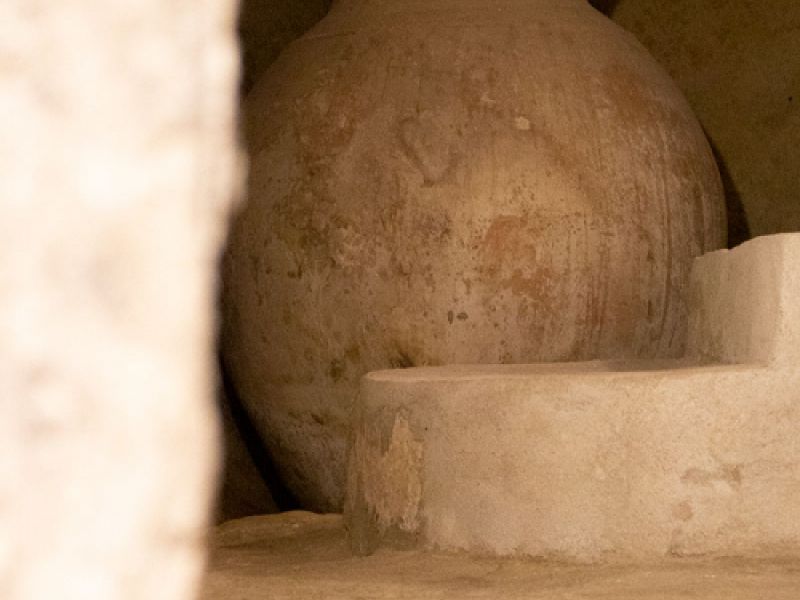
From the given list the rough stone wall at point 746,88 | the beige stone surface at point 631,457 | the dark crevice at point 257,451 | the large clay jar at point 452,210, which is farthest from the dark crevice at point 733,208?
the beige stone surface at point 631,457

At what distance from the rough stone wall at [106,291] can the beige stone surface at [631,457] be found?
2.35 metres

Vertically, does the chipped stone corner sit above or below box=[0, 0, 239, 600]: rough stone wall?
below

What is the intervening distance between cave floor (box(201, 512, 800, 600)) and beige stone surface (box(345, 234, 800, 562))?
0.26 ft

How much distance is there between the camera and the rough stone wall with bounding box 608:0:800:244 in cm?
629

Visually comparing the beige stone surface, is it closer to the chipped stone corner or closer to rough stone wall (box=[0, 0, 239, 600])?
the chipped stone corner

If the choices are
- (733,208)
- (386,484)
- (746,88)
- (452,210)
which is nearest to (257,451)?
(452,210)

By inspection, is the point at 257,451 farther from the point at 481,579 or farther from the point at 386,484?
the point at 481,579

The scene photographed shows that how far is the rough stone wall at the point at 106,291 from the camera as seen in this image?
85 cm

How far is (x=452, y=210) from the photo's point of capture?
4.78m

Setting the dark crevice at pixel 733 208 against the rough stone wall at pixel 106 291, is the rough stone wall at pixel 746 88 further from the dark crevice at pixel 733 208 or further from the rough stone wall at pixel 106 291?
the rough stone wall at pixel 106 291

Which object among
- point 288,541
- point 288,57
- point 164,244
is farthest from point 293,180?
point 164,244

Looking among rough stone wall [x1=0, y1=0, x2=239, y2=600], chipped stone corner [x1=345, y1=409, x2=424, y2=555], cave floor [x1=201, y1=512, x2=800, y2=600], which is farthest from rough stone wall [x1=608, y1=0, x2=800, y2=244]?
rough stone wall [x1=0, y1=0, x2=239, y2=600]

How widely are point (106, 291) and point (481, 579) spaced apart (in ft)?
7.47

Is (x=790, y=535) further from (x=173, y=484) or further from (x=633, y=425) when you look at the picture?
(x=173, y=484)
